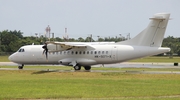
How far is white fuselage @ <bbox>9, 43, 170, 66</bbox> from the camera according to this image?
135ft

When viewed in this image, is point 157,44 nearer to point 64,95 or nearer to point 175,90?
point 175,90

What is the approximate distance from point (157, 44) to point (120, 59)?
4879 millimetres

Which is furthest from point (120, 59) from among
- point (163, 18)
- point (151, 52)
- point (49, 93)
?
point (49, 93)

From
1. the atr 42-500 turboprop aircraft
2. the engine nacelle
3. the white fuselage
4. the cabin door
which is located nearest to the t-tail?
the atr 42-500 turboprop aircraft

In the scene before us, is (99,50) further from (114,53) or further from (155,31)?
(155,31)

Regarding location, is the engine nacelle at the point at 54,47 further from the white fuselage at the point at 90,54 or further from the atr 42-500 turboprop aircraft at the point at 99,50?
the white fuselage at the point at 90,54

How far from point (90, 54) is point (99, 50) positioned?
134cm

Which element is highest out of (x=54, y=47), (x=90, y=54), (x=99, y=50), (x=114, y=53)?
(x=54, y=47)

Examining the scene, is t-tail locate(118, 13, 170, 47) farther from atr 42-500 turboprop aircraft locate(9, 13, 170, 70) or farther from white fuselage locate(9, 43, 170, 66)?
white fuselage locate(9, 43, 170, 66)

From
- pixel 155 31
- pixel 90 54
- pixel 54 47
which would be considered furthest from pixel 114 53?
pixel 54 47

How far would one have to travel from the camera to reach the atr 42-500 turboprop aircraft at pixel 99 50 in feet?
133

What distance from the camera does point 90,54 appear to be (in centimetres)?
4409

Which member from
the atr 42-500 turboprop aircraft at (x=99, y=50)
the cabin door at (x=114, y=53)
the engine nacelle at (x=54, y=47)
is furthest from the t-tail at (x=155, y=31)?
the engine nacelle at (x=54, y=47)

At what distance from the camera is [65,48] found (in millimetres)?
44594
